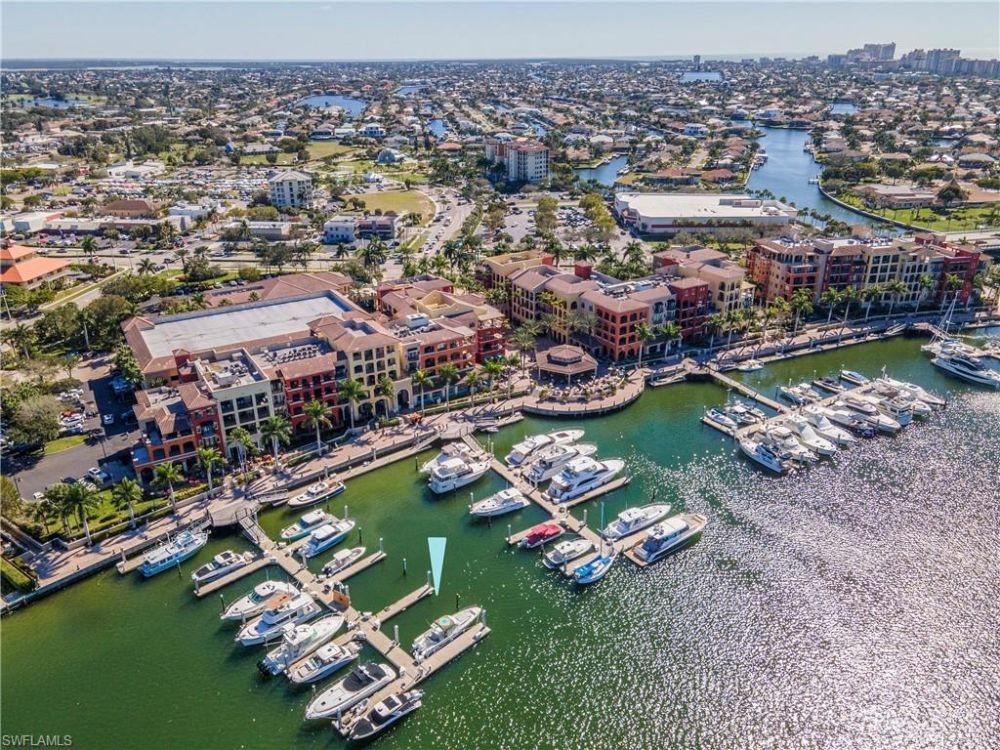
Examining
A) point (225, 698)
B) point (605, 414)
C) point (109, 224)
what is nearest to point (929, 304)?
point (605, 414)

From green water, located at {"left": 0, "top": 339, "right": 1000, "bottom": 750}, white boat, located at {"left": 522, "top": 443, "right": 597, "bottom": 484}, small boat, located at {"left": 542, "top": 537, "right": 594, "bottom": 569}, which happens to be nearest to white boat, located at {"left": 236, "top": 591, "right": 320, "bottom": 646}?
green water, located at {"left": 0, "top": 339, "right": 1000, "bottom": 750}

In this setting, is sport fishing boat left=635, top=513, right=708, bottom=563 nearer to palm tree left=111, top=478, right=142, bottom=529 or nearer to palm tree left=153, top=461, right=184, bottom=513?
palm tree left=153, top=461, right=184, bottom=513

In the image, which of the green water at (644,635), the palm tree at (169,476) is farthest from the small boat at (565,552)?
the palm tree at (169,476)

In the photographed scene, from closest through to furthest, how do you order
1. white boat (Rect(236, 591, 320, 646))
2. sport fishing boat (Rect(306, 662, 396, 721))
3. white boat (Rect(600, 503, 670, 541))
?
1. sport fishing boat (Rect(306, 662, 396, 721))
2. white boat (Rect(236, 591, 320, 646))
3. white boat (Rect(600, 503, 670, 541))

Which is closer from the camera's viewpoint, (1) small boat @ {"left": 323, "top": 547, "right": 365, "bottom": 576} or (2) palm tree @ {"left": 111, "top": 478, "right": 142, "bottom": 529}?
(1) small boat @ {"left": 323, "top": 547, "right": 365, "bottom": 576}

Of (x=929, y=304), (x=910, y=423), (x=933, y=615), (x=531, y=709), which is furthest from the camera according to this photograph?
(x=929, y=304)

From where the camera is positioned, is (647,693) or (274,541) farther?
(274,541)

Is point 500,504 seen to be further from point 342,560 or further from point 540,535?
point 342,560

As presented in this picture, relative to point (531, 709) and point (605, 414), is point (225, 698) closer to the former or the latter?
point (531, 709)
